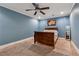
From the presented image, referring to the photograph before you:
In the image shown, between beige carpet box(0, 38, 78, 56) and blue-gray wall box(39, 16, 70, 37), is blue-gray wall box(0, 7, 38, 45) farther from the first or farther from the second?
blue-gray wall box(39, 16, 70, 37)

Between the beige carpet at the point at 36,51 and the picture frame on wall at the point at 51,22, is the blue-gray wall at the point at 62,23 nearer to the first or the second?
the picture frame on wall at the point at 51,22

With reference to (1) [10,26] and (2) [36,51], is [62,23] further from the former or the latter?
(1) [10,26]

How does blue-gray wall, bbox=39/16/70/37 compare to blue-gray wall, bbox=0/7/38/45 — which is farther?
blue-gray wall, bbox=39/16/70/37

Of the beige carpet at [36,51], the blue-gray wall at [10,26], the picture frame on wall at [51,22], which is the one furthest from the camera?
the picture frame on wall at [51,22]

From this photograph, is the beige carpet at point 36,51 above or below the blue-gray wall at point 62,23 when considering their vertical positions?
below

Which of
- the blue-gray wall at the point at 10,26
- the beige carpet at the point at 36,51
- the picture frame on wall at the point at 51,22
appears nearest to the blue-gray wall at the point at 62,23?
the picture frame on wall at the point at 51,22

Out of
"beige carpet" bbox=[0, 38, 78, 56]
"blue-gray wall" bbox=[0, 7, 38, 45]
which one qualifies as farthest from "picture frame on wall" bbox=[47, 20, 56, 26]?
"beige carpet" bbox=[0, 38, 78, 56]

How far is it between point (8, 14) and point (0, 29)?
99 cm

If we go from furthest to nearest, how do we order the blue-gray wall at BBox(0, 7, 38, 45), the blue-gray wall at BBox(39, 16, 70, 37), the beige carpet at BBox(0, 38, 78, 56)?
the blue-gray wall at BBox(39, 16, 70, 37) < the blue-gray wall at BBox(0, 7, 38, 45) < the beige carpet at BBox(0, 38, 78, 56)

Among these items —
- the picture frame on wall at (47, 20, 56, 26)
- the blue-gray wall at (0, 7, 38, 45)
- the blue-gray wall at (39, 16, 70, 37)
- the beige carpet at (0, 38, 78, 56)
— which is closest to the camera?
the beige carpet at (0, 38, 78, 56)

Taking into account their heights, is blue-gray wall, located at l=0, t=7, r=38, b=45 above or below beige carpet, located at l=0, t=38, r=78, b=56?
above

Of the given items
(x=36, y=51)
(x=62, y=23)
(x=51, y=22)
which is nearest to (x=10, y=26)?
(x=36, y=51)

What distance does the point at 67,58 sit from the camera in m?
0.69

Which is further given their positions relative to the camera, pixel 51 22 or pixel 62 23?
pixel 51 22
